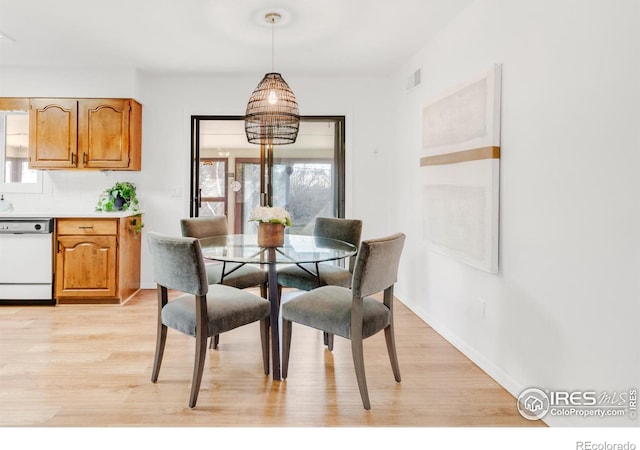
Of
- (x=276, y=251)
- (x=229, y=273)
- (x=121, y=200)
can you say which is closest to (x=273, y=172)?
(x=121, y=200)

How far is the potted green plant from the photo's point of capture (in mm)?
4219

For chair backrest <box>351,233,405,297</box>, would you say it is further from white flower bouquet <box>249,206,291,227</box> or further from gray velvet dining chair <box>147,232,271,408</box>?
white flower bouquet <box>249,206,291,227</box>

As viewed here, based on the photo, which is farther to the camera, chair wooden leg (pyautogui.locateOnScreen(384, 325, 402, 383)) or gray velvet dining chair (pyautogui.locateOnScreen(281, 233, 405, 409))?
chair wooden leg (pyautogui.locateOnScreen(384, 325, 402, 383))

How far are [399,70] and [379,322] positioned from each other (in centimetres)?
299

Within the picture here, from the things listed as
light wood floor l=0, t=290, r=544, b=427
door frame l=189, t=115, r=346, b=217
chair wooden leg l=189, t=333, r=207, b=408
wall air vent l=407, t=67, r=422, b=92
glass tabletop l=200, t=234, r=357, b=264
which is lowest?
light wood floor l=0, t=290, r=544, b=427

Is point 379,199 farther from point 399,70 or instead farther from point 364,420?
point 364,420

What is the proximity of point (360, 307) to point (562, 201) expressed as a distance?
1.05m

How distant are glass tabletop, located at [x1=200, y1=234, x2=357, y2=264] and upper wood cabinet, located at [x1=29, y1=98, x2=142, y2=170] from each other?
6.19ft

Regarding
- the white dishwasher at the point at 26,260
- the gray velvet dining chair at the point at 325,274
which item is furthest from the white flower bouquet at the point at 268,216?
the white dishwasher at the point at 26,260

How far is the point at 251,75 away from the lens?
444cm

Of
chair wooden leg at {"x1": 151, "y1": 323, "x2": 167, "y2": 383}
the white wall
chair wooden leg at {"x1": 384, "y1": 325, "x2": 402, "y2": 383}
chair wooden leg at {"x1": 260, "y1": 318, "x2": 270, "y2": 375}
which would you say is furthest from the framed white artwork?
chair wooden leg at {"x1": 151, "y1": 323, "x2": 167, "y2": 383}

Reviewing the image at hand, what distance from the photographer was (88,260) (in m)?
3.85

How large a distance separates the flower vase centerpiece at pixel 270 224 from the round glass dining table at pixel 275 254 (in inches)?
2.2
